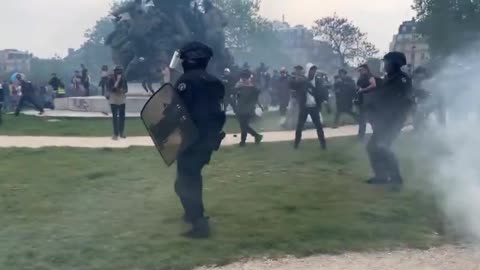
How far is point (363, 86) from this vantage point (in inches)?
571

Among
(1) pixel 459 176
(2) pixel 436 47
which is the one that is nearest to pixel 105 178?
(1) pixel 459 176

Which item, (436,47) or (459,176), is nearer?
(459,176)

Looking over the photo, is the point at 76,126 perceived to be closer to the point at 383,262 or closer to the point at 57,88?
the point at 57,88

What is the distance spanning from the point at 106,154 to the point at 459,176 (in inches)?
273

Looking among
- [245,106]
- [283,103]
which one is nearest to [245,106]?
[245,106]

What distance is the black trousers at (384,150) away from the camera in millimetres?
10891

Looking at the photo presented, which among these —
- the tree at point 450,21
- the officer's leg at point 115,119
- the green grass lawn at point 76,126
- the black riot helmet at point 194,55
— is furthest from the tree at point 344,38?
the black riot helmet at point 194,55

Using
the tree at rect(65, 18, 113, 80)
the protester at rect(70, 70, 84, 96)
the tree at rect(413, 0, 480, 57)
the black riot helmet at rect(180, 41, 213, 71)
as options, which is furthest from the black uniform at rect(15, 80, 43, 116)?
the tree at rect(65, 18, 113, 80)

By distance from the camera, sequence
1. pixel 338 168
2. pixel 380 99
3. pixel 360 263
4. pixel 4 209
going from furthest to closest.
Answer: pixel 338 168 < pixel 380 99 < pixel 4 209 < pixel 360 263

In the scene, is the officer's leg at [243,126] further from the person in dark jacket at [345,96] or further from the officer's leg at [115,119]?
the person in dark jacket at [345,96]

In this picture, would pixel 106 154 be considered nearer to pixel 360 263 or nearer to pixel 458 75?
pixel 458 75

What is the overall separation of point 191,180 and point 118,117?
10.3 metres

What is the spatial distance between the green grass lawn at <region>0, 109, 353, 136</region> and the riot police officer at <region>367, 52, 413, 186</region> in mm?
9223

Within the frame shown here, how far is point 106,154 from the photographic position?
1435 cm
